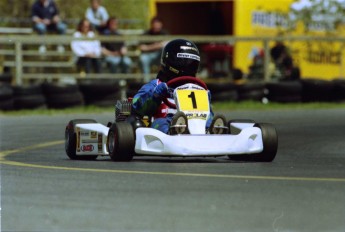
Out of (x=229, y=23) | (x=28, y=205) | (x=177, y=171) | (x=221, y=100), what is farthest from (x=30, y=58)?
(x=28, y=205)

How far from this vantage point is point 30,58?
20875 mm

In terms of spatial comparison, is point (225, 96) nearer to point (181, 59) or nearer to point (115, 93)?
point (115, 93)

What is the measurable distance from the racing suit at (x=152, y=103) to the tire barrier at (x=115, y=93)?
6.84 meters

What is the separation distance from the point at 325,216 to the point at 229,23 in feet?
62.5

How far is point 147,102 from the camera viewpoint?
10055 mm

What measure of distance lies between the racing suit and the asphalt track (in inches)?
14.0

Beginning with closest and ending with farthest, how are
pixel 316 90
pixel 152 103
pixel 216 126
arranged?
1. pixel 216 126
2. pixel 152 103
3. pixel 316 90

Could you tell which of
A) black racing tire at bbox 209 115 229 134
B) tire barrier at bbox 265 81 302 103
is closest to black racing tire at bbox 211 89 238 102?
tire barrier at bbox 265 81 302 103

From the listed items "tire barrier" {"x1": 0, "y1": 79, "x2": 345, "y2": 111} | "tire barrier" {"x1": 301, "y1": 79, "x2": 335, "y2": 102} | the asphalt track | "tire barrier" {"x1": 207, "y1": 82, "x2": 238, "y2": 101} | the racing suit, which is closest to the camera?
the asphalt track

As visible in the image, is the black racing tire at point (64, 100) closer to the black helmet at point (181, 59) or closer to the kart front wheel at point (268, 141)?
the black helmet at point (181, 59)

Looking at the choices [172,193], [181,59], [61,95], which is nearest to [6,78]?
[61,95]

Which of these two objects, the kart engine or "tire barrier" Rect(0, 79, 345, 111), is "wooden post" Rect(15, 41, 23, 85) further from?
the kart engine

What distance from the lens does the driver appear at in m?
9.95

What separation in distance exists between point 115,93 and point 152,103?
8907 mm
